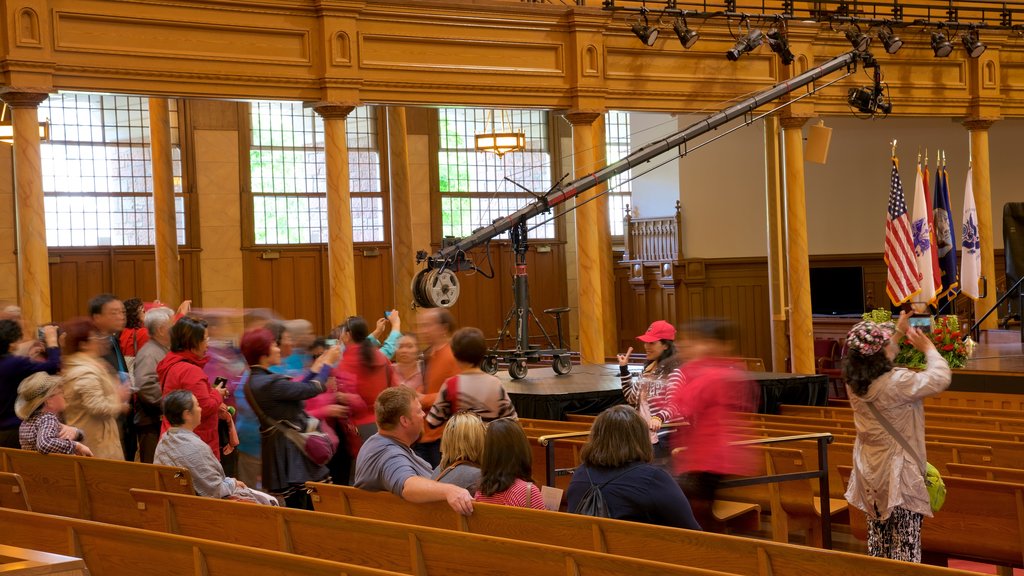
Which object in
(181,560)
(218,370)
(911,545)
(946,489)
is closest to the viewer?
(181,560)

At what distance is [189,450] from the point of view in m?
5.52

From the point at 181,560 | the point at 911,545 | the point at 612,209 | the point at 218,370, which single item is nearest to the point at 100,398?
the point at 218,370

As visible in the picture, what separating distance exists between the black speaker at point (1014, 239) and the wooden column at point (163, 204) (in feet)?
39.0

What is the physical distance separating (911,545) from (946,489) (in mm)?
572

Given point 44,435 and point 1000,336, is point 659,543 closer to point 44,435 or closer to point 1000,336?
point 44,435

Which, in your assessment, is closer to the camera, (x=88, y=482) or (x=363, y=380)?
(x=88, y=482)

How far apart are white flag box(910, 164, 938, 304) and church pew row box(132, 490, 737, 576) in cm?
1093

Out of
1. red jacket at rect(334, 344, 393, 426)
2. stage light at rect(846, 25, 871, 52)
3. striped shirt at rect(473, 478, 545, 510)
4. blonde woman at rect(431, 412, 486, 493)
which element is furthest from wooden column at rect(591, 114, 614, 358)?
striped shirt at rect(473, 478, 545, 510)

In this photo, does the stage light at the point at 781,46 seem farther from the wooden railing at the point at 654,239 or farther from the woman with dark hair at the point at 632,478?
the woman with dark hair at the point at 632,478

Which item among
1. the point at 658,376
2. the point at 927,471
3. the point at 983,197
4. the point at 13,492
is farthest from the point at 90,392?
the point at 983,197

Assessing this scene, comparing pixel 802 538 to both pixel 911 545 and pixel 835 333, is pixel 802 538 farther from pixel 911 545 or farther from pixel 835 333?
pixel 835 333

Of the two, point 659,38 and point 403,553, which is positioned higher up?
point 659,38

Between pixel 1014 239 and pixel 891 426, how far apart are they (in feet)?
43.2

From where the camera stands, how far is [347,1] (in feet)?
39.8
